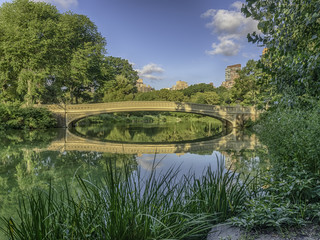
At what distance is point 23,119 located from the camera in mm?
15859

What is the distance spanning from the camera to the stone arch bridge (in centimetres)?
1747

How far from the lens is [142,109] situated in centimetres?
1748

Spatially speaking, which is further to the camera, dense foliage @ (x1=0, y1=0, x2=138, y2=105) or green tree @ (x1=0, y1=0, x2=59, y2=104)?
dense foliage @ (x1=0, y1=0, x2=138, y2=105)

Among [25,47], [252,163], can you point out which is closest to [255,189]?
[252,163]

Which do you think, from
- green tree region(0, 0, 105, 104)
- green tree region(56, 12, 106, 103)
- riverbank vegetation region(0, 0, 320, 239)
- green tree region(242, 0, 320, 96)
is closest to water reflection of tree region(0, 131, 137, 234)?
riverbank vegetation region(0, 0, 320, 239)

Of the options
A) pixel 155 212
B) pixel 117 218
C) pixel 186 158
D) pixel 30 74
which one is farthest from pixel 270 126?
pixel 30 74

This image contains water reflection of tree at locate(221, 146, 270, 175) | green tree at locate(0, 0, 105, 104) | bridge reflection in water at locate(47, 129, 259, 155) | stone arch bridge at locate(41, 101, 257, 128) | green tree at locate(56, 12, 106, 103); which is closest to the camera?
water reflection of tree at locate(221, 146, 270, 175)

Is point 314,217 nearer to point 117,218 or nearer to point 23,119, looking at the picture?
point 117,218

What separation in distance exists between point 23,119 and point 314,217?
17310 mm

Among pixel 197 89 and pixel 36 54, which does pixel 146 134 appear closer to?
pixel 36 54

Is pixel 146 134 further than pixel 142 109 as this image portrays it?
No

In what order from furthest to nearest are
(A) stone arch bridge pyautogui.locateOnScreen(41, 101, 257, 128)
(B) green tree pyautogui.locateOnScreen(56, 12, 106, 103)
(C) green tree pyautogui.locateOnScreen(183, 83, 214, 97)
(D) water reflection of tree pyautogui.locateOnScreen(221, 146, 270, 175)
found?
(C) green tree pyautogui.locateOnScreen(183, 83, 214, 97)
(B) green tree pyautogui.locateOnScreen(56, 12, 106, 103)
(A) stone arch bridge pyautogui.locateOnScreen(41, 101, 257, 128)
(D) water reflection of tree pyautogui.locateOnScreen(221, 146, 270, 175)

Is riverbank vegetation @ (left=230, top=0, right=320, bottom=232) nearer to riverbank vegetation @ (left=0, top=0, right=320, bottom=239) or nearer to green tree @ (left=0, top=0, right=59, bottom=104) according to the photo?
Answer: riverbank vegetation @ (left=0, top=0, right=320, bottom=239)

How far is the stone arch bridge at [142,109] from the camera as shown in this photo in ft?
57.3
